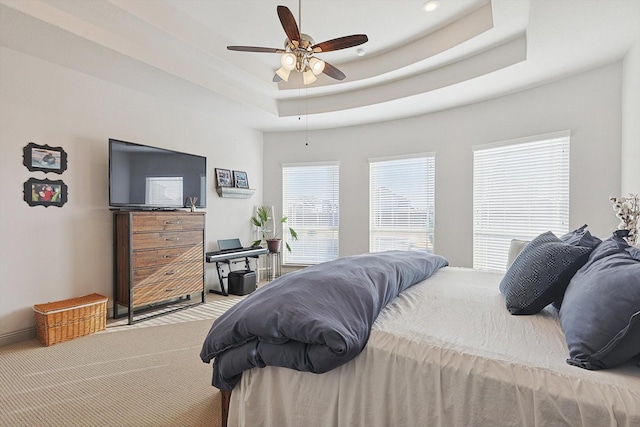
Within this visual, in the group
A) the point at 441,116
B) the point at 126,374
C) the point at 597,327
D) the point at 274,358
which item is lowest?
the point at 126,374

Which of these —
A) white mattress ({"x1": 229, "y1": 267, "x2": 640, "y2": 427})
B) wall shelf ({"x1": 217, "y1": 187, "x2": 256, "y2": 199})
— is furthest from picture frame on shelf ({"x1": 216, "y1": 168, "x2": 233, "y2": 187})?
white mattress ({"x1": 229, "y1": 267, "x2": 640, "y2": 427})

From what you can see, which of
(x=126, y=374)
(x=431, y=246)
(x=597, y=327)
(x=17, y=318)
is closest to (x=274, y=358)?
(x=597, y=327)

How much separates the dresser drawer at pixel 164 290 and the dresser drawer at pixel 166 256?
0.25 metres

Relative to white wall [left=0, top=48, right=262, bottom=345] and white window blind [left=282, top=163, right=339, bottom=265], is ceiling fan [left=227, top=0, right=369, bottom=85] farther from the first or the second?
A: white window blind [left=282, top=163, right=339, bottom=265]

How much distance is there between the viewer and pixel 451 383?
111cm

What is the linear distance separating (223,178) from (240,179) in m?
0.36

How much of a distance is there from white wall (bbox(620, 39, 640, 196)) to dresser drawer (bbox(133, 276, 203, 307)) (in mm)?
4679

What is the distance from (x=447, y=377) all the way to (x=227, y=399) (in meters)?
1.11

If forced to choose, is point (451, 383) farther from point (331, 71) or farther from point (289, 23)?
point (331, 71)

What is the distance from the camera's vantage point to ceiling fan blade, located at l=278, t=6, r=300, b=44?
2.14m

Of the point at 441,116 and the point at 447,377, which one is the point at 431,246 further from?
the point at 447,377

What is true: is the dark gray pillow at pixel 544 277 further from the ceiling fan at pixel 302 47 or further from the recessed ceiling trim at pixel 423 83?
the recessed ceiling trim at pixel 423 83

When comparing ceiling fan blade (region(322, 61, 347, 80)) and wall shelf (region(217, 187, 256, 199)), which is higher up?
ceiling fan blade (region(322, 61, 347, 80))

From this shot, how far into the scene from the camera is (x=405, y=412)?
1.17 m
